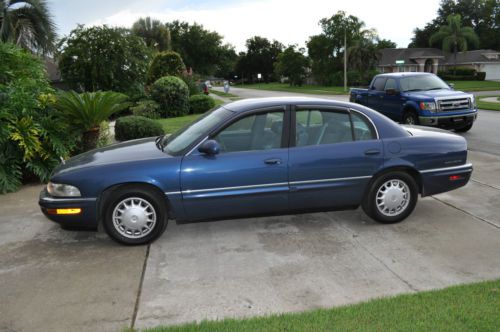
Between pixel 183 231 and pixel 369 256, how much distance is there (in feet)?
7.03

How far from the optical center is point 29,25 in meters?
19.7

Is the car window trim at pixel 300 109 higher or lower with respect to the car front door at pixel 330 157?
higher

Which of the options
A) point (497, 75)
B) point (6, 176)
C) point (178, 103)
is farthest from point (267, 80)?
point (6, 176)

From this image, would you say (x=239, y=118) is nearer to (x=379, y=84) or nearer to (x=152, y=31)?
(x=379, y=84)

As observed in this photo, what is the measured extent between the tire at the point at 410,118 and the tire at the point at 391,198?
7.38 meters

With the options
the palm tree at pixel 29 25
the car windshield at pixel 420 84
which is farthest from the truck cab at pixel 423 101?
the palm tree at pixel 29 25

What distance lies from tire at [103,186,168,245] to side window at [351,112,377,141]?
7.60 ft

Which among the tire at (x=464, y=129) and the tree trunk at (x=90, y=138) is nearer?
the tree trunk at (x=90, y=138)

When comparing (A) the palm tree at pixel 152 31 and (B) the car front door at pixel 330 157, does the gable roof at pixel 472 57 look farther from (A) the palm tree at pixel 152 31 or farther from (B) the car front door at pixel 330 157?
(B) the car front door at pixel 330 157

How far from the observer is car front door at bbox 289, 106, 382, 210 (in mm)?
4980

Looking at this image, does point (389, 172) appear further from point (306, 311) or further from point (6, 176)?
point (6, 176)

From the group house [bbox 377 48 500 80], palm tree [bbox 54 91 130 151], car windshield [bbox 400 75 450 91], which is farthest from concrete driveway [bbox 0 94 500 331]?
house [bbox 377 48 500 80]

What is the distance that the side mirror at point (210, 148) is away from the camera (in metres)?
4.68

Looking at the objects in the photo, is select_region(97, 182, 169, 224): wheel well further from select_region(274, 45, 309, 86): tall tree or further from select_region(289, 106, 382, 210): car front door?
select_region(274, 45, 309, 86): tall tree
